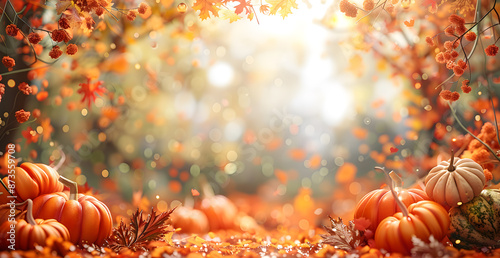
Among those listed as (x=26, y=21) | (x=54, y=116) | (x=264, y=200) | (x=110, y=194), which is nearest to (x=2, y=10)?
(x=26, y=21)

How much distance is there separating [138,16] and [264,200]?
2.05 metres

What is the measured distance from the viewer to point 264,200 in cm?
410

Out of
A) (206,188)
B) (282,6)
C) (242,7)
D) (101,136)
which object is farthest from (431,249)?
(101,136)

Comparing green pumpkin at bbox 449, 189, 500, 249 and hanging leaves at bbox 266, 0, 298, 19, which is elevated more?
hanging leaves at bbox 266, 0, 298, 19

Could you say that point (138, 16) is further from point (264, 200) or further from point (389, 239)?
point (389, 239)

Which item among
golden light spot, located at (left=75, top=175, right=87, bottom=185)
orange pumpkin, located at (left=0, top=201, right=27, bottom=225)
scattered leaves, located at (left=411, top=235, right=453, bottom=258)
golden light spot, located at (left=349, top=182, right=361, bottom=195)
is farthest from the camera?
Result: golden light spot, located at (left=349, top=182, right=361, bottom=195)

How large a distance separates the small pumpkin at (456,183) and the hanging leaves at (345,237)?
0.43 metres

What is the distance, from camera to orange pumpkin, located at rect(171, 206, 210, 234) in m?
3.08

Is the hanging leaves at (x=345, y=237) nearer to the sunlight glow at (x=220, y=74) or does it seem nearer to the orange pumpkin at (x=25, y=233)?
the orange pumpkin at (x=25, y=233)

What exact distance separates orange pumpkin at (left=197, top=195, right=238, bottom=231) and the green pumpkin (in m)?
1.70

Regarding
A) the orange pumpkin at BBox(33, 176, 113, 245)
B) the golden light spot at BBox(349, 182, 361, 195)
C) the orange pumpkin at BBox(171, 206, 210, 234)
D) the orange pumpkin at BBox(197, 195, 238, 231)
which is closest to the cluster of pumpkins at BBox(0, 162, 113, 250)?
the orange pumpkin at BBox(33, 176, 113, 245)

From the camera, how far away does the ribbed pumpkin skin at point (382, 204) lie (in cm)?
226

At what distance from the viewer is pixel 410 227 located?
2.06 meters

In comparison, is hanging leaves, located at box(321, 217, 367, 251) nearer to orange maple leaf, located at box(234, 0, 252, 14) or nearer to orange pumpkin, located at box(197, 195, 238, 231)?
orange pumpkin, located at box(197, 195, 238, 231)
